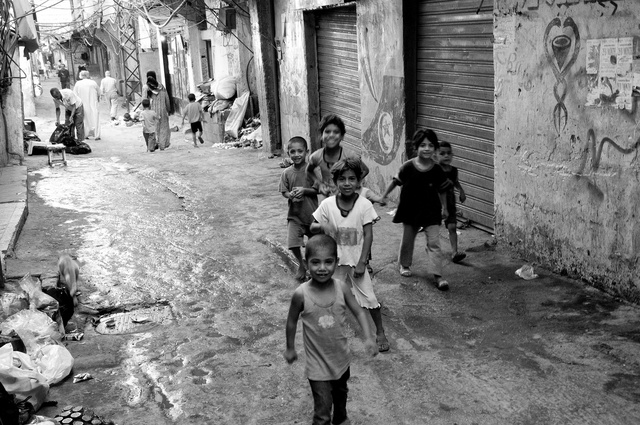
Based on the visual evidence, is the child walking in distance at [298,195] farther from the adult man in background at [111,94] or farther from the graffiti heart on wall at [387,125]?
the adult man in background at [111,94]

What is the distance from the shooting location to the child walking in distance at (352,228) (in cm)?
452

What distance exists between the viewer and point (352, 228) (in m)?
4.54

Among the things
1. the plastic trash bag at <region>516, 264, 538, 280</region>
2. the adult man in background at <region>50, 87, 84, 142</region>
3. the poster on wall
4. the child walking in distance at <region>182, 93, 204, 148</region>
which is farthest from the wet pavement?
the adult man in background at <region>50, 87, 84, 142</region>

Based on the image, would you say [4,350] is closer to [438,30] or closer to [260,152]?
[438,30]

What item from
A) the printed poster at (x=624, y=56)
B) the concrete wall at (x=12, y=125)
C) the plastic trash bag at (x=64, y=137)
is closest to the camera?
the printed poster at (x=624, y=56)

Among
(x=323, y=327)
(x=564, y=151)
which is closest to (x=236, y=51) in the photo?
(x=564, y=151)

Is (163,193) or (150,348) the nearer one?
(150,348)

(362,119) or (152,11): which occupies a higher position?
(152,11)

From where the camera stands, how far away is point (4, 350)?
4.31m

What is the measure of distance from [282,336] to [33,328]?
179 centimetres

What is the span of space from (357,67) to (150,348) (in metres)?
6.29

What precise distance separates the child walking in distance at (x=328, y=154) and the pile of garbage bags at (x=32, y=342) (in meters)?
2.34

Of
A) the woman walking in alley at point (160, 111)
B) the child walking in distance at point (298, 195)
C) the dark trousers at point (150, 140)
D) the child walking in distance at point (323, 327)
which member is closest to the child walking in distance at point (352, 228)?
the child walking in distance at point (323, 327)

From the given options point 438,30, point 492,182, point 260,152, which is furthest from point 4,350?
point 260,152
